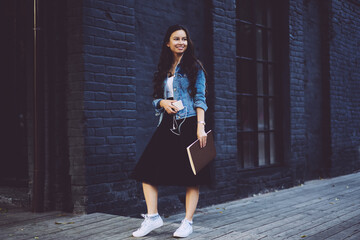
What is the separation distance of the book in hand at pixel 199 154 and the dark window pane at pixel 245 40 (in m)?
3.44

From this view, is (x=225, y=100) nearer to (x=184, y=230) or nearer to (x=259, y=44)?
(x=259, y=44)

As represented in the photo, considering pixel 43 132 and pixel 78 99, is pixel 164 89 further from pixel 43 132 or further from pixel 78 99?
pixel 43 132

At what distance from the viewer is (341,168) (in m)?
9.40

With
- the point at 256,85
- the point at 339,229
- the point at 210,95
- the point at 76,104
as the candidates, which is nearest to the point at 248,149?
the point at 256,85

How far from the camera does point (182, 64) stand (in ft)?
12.7

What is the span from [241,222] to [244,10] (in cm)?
371

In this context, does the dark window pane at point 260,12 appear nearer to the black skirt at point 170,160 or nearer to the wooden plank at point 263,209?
the wooden plank at point 263,209

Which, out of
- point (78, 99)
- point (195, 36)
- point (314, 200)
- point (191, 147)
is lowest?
point (314, 200)

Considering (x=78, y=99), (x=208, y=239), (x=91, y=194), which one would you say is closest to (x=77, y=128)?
(x=78, y=99)

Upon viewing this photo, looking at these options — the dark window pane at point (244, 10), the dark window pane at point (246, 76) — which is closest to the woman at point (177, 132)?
the dark window pane at point (246, 76)

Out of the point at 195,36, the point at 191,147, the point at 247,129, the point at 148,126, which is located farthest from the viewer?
the point at 247,129

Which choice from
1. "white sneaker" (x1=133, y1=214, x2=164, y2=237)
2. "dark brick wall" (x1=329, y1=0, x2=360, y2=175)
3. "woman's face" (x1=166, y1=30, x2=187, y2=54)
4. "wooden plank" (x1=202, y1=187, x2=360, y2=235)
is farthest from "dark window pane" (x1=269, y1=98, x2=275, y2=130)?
"white sneaker" (x1=133, y1=214, x2=164, y2=237)

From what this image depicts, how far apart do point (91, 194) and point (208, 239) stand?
5.24 ft

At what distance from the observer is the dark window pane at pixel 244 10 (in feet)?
23.1
